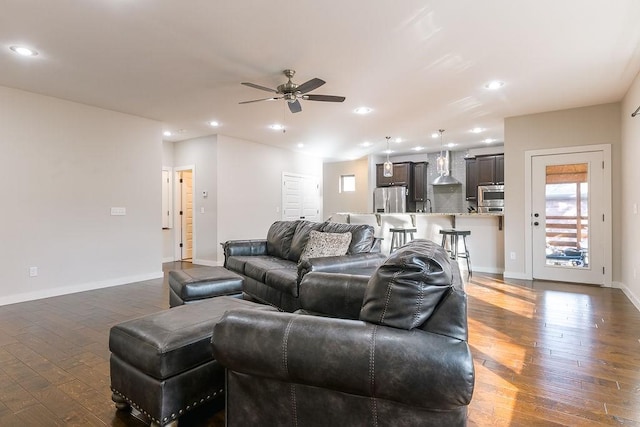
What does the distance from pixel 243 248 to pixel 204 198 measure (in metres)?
2.87

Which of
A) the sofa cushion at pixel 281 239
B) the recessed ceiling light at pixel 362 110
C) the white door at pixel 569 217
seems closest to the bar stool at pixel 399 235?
the white door at pixel 569 217

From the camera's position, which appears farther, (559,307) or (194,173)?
(194,173)

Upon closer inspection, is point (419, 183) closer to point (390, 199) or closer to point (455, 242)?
point (390, 199)

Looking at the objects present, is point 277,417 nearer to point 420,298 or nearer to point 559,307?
point 420,298

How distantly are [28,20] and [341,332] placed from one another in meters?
3.49

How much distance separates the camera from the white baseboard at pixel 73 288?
419 centimetres

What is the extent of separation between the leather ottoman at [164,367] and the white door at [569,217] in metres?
5.29

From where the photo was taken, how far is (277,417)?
1.40 m

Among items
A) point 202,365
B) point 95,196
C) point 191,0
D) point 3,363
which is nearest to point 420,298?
point 202,365

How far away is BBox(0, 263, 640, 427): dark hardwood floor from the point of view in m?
1.84

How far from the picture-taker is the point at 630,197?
13.6 ft

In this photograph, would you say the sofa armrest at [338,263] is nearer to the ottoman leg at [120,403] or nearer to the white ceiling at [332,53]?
the ottoman leg at [120,403]

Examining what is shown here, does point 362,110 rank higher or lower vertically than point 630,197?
higher

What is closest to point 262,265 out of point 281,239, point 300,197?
point 281,239
